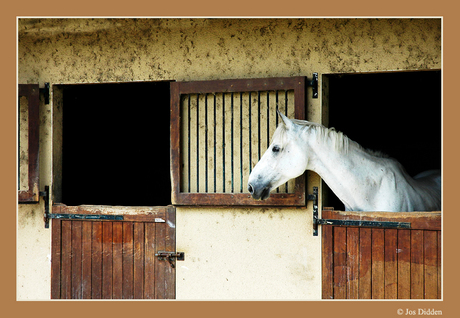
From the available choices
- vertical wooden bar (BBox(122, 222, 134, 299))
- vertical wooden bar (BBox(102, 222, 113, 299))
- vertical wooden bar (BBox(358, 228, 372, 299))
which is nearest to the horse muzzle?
vertical wooden bar (BBox(358, 228, 372, 299))

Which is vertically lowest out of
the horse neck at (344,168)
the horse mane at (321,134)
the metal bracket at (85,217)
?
the metal bracket at (85,217)

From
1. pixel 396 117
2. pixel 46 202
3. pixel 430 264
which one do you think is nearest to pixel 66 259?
pixel 46 202

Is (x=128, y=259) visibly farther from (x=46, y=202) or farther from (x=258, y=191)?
(x=258, y=191)

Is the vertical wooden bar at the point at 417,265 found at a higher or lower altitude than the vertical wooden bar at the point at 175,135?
lower

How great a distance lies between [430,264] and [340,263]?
22.6 inches

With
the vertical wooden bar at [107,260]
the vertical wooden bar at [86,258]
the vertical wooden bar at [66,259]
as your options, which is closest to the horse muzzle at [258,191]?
the vertical wooden bar at [107,260]

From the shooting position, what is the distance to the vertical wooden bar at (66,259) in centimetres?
377

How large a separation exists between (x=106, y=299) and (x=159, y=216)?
769 millimetres

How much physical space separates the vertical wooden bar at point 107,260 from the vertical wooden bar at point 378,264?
76.6 inches

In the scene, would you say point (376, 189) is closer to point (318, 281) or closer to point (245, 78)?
point (318, 281)

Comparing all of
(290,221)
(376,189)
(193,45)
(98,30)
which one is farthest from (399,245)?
(98,30)

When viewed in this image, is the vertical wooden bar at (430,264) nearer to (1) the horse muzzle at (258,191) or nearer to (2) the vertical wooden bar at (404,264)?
(2) the vertical wooden bar at (404,264)

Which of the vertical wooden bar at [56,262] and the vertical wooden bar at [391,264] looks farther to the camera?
the vertical wooden bar at [56,262]

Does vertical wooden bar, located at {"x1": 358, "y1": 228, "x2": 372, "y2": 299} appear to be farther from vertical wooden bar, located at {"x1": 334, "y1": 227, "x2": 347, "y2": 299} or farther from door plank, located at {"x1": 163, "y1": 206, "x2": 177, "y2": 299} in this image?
door plank, located at {"x1": 163, "y1": 206, "x2": 177, "y2": 299}
